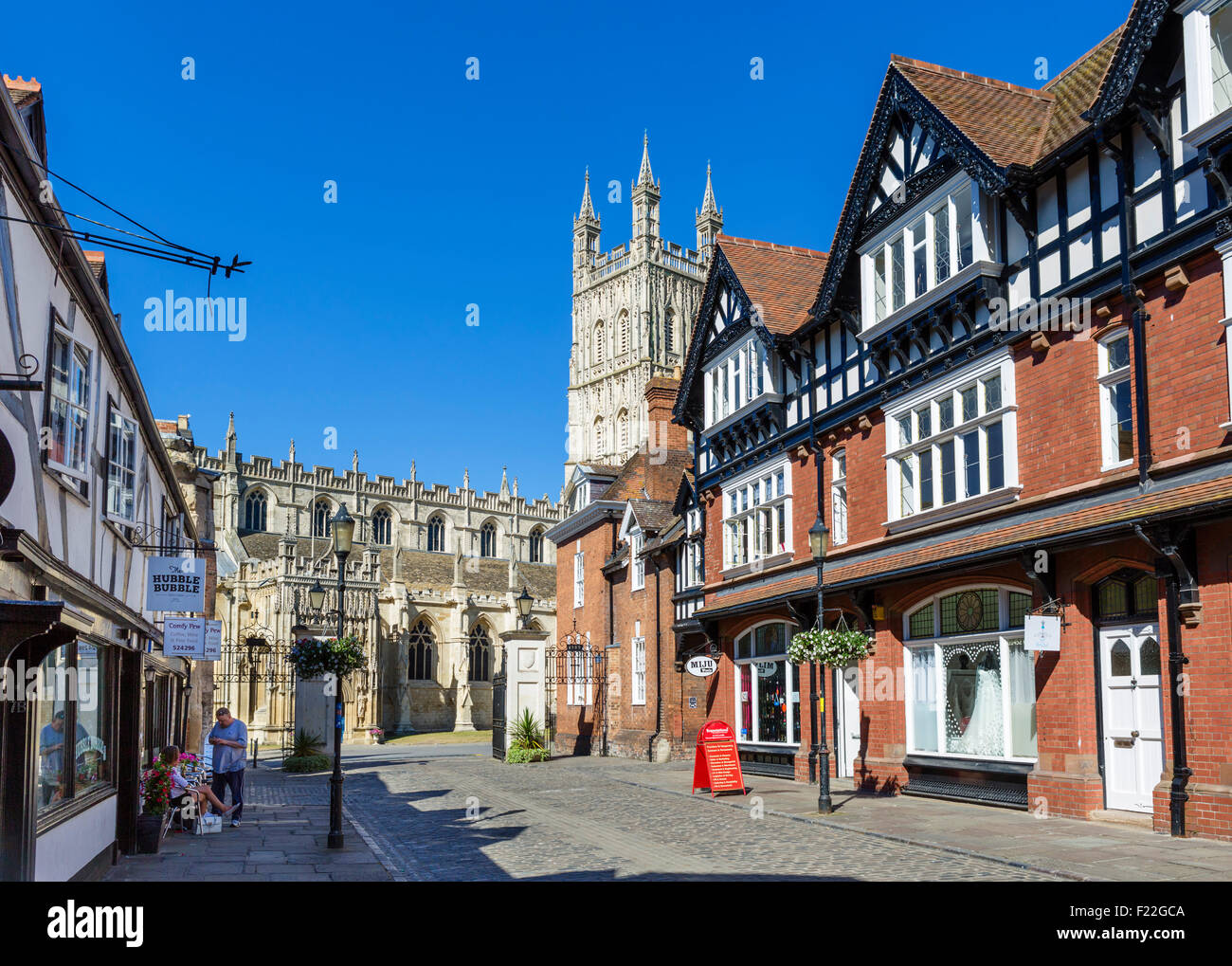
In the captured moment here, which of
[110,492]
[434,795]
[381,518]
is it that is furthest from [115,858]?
[381,518]

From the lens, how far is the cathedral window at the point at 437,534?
302 ft

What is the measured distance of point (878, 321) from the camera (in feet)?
66.7

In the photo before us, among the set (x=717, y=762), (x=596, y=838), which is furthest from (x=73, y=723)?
(x=717, y=762)

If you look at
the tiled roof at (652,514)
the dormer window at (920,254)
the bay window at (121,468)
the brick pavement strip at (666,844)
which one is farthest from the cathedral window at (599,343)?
the bay window at (121,468)

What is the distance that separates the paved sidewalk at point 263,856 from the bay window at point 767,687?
1002 centimetres

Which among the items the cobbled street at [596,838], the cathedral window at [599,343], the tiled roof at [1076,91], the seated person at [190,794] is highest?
the cathedral window at [599,343]

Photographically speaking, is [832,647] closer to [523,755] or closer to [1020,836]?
[1020,836]

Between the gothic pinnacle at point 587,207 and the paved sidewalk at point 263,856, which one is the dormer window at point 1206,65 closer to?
the paved sidewalk at point 263,856

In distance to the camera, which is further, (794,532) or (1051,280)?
(794,532)

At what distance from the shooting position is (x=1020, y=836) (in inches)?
542
